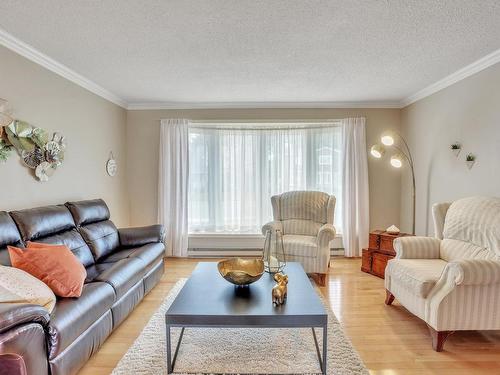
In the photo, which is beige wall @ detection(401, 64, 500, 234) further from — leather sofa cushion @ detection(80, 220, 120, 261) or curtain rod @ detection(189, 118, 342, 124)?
leather sofa cushion @ detection(80, 220, 120, 261)

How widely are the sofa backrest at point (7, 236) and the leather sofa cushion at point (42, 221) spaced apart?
5cm

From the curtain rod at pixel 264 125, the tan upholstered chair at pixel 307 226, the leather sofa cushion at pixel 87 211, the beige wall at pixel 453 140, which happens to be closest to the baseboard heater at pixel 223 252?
the tan upholstered chair at pixel 307 226

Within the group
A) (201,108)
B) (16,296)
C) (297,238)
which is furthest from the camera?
(201,108)

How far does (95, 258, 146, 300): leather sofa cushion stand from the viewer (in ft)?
8.09

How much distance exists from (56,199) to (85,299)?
162 centimetres

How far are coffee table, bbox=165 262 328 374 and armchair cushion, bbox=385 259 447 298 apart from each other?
2.93 ft

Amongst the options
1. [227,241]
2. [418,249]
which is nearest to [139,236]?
[227,241]

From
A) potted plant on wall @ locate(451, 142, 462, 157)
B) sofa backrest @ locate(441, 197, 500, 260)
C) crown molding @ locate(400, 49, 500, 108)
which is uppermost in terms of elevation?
crown molding @ locate(400, 49, 500, 108)

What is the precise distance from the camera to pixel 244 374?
1.98 meters

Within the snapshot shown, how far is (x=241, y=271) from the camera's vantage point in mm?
2412

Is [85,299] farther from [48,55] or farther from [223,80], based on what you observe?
[223,80]

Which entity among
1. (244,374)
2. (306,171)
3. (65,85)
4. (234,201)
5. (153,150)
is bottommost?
(244,374)

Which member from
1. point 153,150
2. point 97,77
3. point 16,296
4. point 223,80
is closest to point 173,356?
point 16,296

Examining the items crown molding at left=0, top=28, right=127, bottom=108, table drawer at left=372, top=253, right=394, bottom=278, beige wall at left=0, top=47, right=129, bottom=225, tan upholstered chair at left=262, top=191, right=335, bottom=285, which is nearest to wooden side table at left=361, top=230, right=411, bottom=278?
table drawer at left=372, top=253, right=394, bottom=278
